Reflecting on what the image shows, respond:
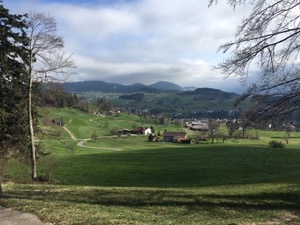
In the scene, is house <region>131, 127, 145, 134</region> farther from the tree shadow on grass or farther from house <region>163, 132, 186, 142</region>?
the tree shadow on grass

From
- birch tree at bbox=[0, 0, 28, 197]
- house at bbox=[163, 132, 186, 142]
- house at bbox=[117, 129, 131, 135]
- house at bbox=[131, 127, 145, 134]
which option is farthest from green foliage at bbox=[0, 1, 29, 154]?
house at bbox=[131, 127, 145, 134]

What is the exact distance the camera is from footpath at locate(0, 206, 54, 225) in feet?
30.9

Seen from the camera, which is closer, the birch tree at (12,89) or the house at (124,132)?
the birch tree at (12,89)

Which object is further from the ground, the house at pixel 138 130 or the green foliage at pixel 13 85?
the green foliage at pixel 13 85

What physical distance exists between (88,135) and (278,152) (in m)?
84.8

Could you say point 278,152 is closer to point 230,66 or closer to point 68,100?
point 68,100

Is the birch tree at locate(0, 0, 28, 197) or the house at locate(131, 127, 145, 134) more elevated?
the birch tree at locate(0, 0, 28, 197)

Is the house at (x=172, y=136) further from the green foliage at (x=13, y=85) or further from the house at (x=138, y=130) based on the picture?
the green foliage at (x=13, y=85)

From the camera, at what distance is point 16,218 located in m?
9.87

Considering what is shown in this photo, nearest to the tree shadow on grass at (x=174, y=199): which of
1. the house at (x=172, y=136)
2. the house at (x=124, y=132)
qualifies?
the house at (x=172, y=136)

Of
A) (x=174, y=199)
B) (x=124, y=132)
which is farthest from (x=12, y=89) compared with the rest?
(x=124, y=132)

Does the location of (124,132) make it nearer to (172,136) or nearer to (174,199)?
(172,136)

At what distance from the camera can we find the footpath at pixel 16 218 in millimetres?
9406

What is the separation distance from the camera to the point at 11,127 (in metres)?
25.8
